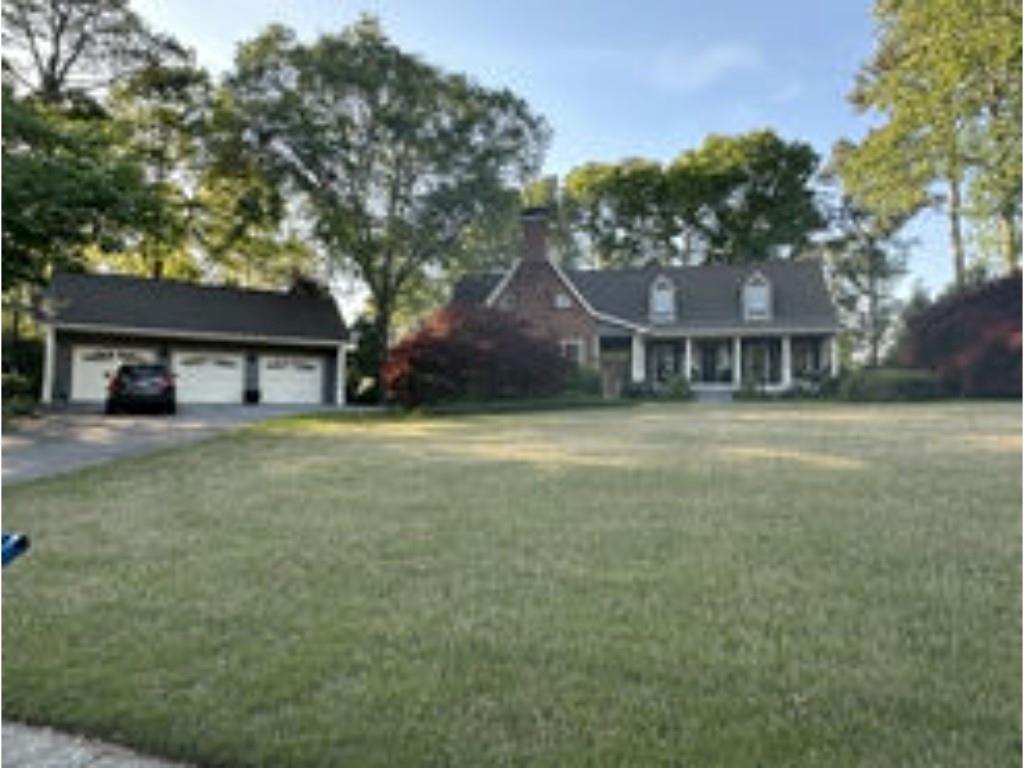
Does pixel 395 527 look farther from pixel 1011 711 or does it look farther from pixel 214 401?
pixel 214 401

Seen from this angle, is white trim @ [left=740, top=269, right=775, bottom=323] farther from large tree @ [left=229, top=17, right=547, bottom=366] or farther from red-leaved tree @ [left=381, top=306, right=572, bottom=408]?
red-leaved tree @ [left=381, top=306, right=572, bottom=408]

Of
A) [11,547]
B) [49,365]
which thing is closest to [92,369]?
[49,365]

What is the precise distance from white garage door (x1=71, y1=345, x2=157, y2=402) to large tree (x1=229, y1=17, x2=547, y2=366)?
914 cm

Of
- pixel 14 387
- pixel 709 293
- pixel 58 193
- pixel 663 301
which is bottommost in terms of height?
pixel 14 387

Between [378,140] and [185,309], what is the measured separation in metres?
9.34

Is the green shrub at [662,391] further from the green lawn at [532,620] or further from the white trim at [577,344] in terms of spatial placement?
the green lawn at [532,620]

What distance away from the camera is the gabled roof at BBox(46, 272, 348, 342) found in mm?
26766

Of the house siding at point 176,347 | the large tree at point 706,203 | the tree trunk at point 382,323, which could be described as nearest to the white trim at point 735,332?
the tree trunk at point 382,323

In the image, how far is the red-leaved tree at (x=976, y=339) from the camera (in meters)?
27.0

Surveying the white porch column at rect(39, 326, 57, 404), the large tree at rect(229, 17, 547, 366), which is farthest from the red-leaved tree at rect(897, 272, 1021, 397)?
the white porch column at rect(39, 326, 57, 404)

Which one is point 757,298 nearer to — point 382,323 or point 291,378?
point 382,323

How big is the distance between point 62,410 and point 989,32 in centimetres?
2552

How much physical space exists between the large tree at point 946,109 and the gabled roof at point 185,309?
1931cm

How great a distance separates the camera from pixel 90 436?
1611 centimetres
